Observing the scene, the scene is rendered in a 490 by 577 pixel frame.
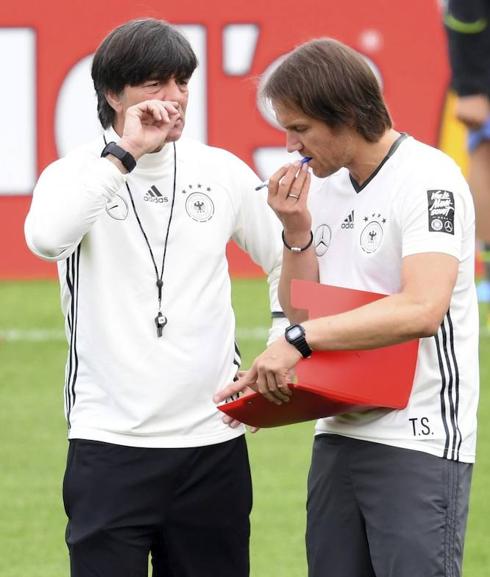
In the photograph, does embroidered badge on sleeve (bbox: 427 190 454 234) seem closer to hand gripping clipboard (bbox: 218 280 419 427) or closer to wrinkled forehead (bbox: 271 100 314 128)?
hand gripping clipboard (bbox: 218 280 419 427)

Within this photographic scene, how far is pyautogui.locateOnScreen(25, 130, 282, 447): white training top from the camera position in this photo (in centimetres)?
364

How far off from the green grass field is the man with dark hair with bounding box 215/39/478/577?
2.29 m

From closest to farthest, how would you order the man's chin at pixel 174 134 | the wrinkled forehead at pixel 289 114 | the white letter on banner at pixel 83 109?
1. the wrinkled forehead at pixel 289 114
2. the man's chin at pixel 174 134
3. the white letter on banner at pixel 83 109

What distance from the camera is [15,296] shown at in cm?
1191

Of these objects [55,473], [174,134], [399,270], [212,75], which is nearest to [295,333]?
[399,270]

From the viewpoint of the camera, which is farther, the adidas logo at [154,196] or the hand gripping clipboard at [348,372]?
the adidas logo at [154,196]

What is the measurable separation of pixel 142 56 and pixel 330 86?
58 centimetres

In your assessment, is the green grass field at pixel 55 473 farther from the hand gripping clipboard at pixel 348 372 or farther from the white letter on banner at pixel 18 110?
the hand gripping clipboard at pixel 348 372

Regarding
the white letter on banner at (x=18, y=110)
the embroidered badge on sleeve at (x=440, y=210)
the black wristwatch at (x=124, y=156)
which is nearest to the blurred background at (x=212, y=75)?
the white letter on banner at (x=18, y=110)

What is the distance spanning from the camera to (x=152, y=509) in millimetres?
3676

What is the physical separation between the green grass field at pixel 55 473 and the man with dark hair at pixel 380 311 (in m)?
2.29

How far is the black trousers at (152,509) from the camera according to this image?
3.65 meters

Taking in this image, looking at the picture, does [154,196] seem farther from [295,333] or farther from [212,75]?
[212,75]

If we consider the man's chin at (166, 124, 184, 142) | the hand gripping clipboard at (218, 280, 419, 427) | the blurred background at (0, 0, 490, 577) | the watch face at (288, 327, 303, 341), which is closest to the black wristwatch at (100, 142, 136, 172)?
the man's chin at (166, 124, 184, 142)
